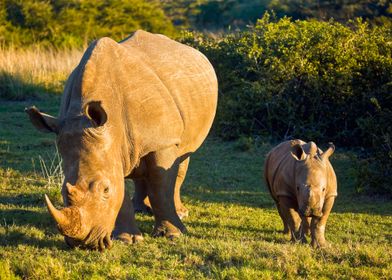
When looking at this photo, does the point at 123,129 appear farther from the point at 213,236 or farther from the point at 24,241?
the point at 213,236

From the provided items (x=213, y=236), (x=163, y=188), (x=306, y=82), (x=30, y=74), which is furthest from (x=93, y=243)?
(x=30, y=74)

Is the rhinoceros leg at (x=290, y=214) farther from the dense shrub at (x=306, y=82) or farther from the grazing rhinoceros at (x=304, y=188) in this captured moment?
the dense shrub at (x=306, y=82)

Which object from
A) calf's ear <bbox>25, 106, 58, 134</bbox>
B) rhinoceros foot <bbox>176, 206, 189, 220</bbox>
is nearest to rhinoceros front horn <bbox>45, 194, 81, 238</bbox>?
calf's ear <bbox>25, 106, 58, 134</bbox>

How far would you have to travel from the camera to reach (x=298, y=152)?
25.3 feet

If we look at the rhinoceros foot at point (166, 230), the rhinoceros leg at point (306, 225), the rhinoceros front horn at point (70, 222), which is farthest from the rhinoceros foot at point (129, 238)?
the rhinoceros leg at point (306, 225)

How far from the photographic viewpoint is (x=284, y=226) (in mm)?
8289

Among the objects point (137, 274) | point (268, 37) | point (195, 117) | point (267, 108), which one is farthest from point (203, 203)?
point (268, 37)

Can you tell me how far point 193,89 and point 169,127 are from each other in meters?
1.10

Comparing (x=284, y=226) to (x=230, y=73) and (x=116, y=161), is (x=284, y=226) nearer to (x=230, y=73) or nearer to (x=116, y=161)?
(x=116, y=161)

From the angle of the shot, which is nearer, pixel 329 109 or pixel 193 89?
pixel 193 89

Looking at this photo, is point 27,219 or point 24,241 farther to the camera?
point 27,219

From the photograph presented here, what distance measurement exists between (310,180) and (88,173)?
7.18 feet

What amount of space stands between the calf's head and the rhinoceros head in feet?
5.86

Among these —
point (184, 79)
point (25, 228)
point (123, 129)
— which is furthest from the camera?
point (184, 79)
